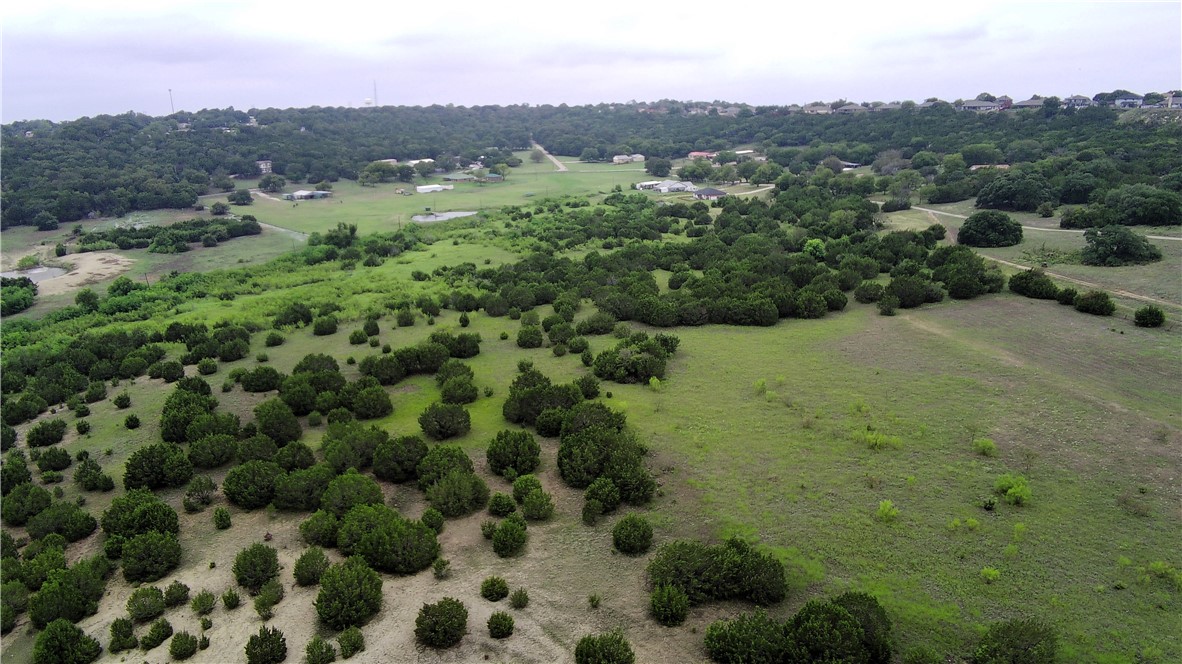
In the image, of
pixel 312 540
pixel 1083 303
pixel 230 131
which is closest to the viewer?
pixel 312 540

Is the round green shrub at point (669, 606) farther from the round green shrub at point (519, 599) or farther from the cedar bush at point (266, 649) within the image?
the cedar bush at point (266, 649)

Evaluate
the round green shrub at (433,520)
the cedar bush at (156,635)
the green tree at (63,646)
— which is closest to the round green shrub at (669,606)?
the round green shrub at (433,520)

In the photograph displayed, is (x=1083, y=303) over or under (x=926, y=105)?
under

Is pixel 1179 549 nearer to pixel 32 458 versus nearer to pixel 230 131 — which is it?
pixel 32 458

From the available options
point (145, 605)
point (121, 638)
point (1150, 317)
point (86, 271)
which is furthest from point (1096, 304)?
point (86, 271)

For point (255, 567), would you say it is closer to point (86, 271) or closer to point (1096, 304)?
point (1096, 304)

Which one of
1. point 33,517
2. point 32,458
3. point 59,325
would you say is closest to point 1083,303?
point 33,517
